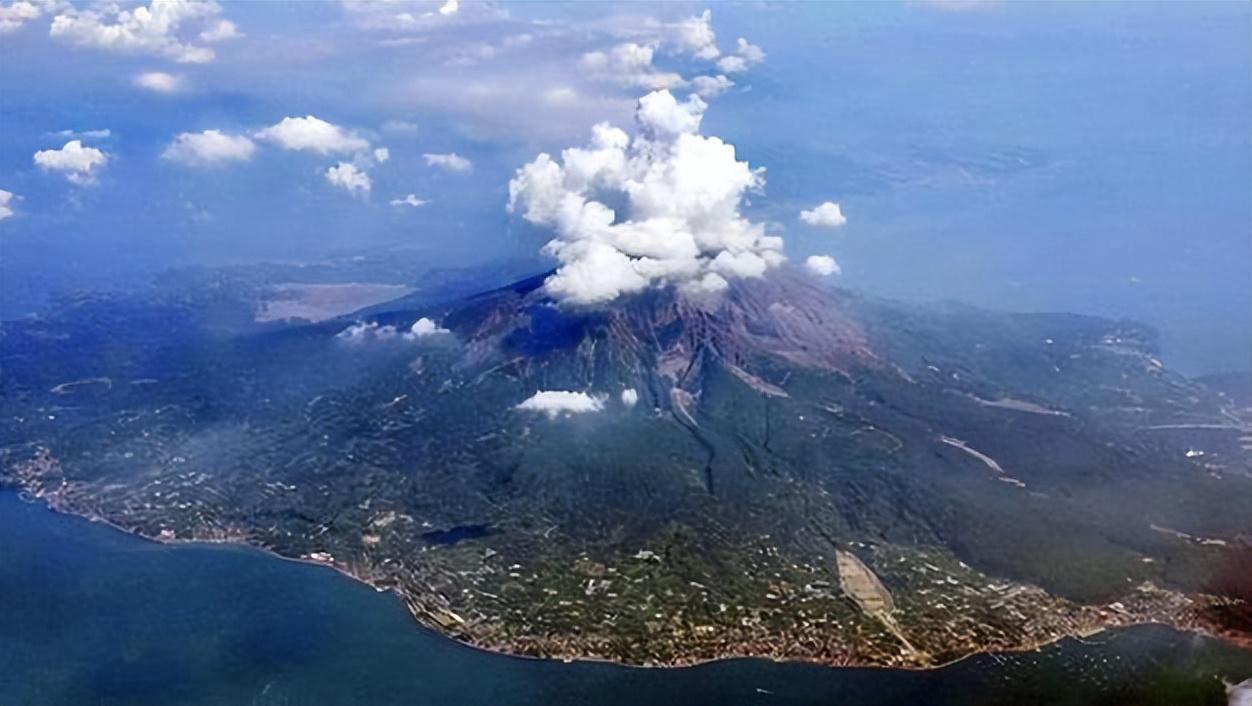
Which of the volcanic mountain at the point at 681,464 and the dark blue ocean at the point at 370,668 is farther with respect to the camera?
the volcanic mountain at the point at 681,464

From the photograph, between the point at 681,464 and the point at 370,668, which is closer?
the point at 370,668

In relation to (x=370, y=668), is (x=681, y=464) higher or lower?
higher

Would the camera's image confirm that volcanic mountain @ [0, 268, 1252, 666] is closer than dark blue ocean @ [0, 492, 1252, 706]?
No

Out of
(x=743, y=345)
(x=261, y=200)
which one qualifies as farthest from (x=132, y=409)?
(x=261, y=200)

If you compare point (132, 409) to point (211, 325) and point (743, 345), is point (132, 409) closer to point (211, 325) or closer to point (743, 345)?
point (211, 325)
